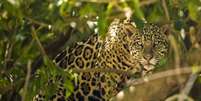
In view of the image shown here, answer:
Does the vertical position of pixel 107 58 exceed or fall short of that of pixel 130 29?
it falls short

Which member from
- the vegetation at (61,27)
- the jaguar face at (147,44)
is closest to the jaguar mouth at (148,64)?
the jaguar face at (147,44)

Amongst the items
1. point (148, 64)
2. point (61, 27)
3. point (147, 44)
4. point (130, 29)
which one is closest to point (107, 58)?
point (130, 29)

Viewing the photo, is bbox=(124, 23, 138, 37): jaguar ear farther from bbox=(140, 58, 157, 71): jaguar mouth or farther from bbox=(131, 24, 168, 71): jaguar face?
bbox=(140, 58, 157, 71): jaguar mouth

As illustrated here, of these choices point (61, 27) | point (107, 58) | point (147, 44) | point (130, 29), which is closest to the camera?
point (61, 27)

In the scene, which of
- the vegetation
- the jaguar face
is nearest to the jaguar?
the jaguar face

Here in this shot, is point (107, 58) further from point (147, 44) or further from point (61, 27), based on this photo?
point (61, 27)

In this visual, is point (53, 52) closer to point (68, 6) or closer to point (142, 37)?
point (142, 37)

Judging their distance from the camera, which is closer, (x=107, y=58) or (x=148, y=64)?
(x=148, y=64)

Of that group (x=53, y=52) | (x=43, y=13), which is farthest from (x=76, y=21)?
(x=53, y=52)
